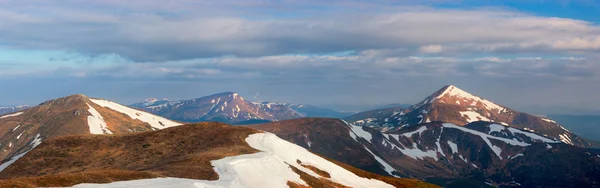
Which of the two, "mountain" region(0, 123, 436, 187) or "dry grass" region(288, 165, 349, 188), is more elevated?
"mountain" region(0, 123, 436, 187)

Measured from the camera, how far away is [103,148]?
16850 centimetres

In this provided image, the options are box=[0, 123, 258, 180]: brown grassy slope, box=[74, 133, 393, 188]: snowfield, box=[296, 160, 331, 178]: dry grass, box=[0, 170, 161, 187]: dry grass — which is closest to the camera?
box=[0, 170, 161, 187]: dry grass

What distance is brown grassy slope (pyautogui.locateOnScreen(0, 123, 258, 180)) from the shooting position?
14438cm

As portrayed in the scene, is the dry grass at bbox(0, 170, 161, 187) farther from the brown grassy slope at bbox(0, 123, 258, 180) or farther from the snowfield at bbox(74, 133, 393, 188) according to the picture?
the brown grassy slope at bbox(0, 123, 258, 180)

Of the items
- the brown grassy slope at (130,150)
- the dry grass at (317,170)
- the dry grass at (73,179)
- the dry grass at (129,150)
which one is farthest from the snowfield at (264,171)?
the brown grassy slope at (130,150)

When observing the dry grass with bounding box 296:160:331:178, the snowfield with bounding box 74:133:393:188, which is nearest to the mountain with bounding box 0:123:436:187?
the snowfield with bounding box 74:133:393:188

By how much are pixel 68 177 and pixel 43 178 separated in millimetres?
3282

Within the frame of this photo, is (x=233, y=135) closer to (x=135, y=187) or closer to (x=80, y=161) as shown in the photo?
(x=80, y=161)

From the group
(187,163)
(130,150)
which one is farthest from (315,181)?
(130,150)

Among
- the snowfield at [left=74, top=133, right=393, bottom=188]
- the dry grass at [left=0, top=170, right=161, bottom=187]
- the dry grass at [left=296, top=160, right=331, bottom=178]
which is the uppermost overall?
the dry grass at [left=0, top=170, right=161, bottom=187]

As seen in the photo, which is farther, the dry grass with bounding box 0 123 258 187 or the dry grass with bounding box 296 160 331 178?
the dry grass with bounding box 0 123 258 187

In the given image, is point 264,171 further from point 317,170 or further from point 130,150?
point 130,150

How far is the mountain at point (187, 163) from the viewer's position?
91.6m

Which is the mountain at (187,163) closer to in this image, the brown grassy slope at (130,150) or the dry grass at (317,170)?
the brown grassy slope at (130,150)
